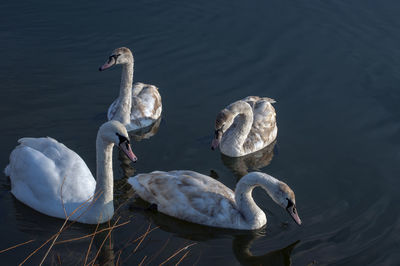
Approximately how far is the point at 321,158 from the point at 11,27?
8.83 meters

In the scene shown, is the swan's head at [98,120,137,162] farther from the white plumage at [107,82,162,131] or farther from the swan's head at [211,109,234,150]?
the white plumage at [107,82,162,131]

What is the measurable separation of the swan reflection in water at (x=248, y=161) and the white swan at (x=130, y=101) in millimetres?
1906

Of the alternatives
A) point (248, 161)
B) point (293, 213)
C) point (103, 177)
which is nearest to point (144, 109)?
point (248, 161)

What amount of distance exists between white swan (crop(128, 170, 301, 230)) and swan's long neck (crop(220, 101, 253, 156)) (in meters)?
1.87

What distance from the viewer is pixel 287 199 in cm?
941

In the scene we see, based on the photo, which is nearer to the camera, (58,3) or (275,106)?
(275,106)

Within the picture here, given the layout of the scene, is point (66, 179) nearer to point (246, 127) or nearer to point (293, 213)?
point (293, 213)

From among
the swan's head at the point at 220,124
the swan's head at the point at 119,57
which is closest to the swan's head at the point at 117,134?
the swan's head at the point at 220,124

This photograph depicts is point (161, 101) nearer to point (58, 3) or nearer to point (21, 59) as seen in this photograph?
point (21, 59)

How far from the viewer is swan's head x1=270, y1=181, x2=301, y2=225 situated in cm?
937

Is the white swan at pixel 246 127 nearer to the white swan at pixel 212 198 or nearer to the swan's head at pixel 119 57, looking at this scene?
the white swan at pixel 212 198

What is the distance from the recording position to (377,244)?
9.59 meters

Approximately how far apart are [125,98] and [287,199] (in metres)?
4.54

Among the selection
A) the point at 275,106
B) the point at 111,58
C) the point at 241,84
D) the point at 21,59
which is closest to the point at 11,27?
the point at 21,59
